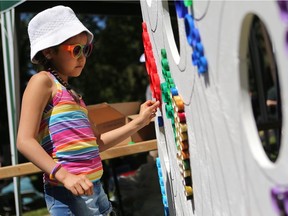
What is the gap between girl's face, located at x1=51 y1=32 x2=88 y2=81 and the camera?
1981mm

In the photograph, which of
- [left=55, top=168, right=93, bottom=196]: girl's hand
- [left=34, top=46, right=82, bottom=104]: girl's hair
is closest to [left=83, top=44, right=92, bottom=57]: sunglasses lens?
[left=34, top=46, right=82, bottom=104]: girl's hair

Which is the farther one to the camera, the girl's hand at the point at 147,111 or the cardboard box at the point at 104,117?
the cardboard box at the point at 104,117

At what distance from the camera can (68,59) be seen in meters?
2.00

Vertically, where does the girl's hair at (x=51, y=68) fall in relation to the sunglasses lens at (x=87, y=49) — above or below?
below

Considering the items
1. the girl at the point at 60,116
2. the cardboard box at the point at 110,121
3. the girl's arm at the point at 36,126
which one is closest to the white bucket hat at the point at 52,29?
the girl at the point at 60,116

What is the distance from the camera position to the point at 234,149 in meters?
1.37

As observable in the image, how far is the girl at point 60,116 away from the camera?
1.88 m

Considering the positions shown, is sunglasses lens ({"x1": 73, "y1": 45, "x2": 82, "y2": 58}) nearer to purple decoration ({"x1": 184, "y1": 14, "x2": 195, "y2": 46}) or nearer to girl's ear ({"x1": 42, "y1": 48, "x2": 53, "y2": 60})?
girl's ear ({"x1": 42, "y1": 48, "x2": 53, "y2": 60})

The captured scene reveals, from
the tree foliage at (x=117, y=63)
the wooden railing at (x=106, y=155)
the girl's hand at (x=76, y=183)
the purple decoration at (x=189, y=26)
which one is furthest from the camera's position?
the tree foliage at (x=117, y=63)

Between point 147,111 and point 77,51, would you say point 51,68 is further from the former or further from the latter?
point 147,111

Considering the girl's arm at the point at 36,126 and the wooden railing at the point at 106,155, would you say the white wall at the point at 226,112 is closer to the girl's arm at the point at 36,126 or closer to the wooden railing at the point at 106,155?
the girl's arm at the point at 36,126

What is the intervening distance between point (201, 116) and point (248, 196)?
0.37 meters

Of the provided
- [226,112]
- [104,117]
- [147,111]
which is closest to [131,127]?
[147,111]

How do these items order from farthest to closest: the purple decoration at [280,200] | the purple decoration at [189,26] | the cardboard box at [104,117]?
the cardboard box at [104,117]
the purple decoration at [189,26]
the purple decoration at [280,200]
